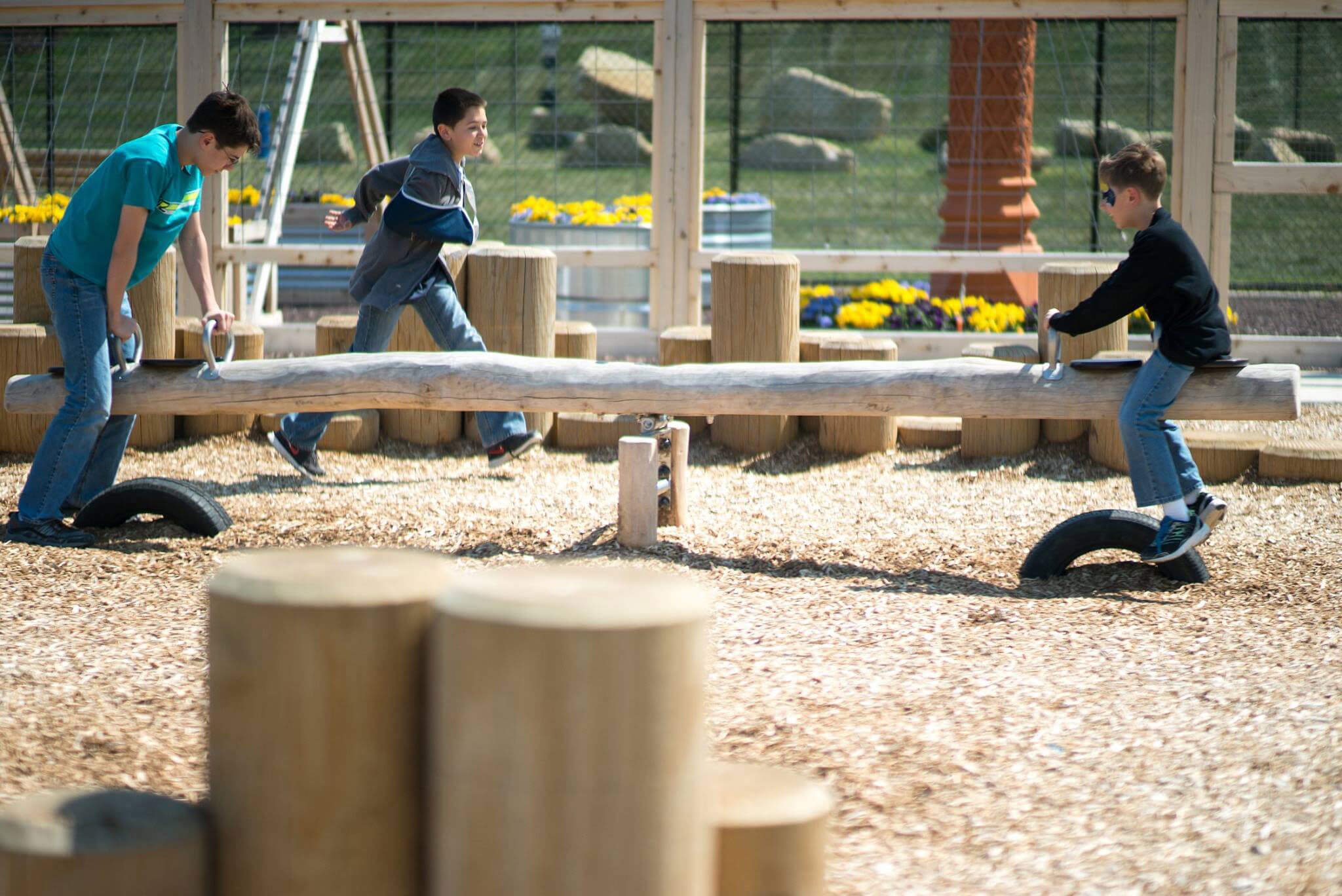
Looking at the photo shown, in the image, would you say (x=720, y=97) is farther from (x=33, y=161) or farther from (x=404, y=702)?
(x=404, y=702)

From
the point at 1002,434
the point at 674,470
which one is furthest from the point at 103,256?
the point at 1002,434

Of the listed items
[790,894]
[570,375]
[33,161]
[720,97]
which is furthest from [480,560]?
[720,97]

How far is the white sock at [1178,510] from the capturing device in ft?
15.5

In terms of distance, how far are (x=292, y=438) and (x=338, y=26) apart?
5.50m

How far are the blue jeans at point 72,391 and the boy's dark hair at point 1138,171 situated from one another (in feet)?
11.2

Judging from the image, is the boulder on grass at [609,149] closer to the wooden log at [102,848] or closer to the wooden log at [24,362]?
the wooden log at [24,362]

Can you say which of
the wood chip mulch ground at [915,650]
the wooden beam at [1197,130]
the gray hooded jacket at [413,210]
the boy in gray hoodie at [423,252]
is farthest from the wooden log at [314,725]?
the wooden beam at [1197,130]

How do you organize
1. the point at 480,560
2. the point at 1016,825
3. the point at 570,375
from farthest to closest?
the point at 570,375 < the point at 480,560 < the point at 1016,825

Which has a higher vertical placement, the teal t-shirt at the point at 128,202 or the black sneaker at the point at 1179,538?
the teal t-shirt at the point at 128,202

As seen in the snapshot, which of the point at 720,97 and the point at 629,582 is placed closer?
the point at 629,582

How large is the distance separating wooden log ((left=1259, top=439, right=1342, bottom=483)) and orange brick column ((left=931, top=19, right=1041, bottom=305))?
3.77 metres

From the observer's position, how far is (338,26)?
1066 centimetres

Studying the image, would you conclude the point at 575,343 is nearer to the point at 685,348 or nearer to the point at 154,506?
the point at 685,348

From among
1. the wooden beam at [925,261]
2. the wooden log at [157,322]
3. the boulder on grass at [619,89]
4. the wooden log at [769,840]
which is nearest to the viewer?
the wooden log at [769,840]
